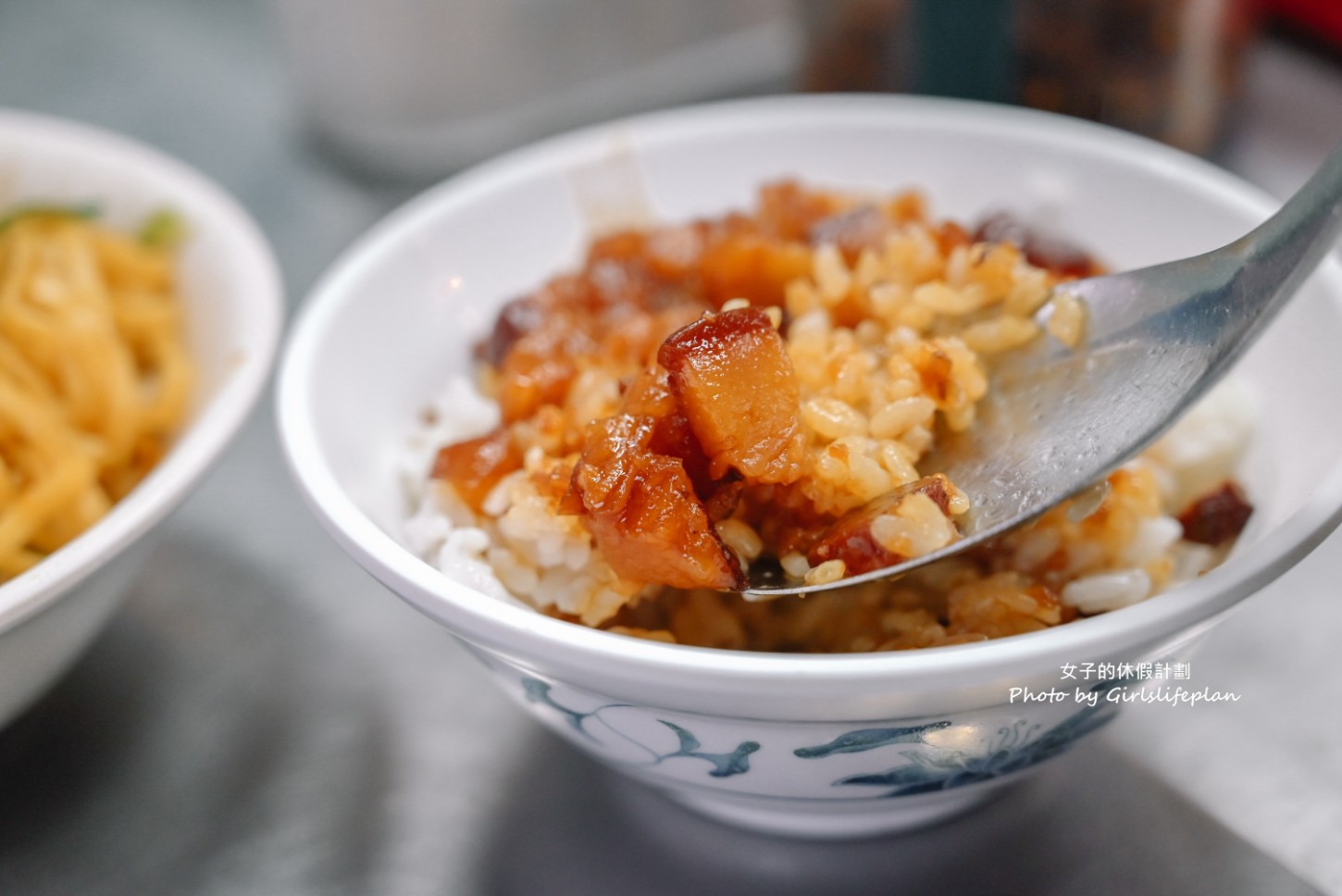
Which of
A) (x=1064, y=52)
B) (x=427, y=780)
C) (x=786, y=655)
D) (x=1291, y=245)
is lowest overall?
(x=427, y=780)

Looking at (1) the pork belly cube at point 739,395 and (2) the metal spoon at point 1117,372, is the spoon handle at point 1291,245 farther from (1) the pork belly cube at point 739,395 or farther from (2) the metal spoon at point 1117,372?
(1) the pork belly cube at point 739,395

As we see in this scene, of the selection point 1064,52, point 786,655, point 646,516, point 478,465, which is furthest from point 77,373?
point 1064,52

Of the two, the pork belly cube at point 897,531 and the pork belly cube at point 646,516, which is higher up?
the pork belly cube at point 897,531

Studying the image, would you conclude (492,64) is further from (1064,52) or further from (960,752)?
(960,752)

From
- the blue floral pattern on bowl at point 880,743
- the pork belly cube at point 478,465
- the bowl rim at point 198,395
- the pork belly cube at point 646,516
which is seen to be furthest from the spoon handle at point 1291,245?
the bowl rim at point 198,395

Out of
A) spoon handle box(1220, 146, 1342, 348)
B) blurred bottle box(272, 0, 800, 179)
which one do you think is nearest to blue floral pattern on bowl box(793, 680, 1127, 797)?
spoon handle box(1220, 146, 1342, 348)

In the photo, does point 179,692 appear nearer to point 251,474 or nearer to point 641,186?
point 251,474
